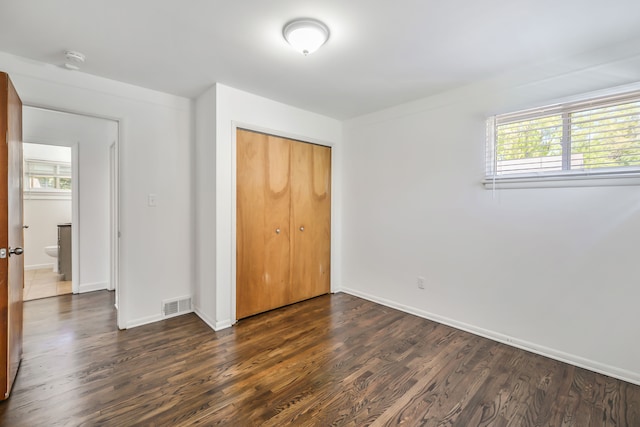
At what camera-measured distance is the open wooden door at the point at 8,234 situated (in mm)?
1698

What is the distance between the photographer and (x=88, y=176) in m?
3.84

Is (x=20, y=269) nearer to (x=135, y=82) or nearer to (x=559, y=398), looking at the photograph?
(x=135, y=82)

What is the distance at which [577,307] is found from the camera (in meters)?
2.18

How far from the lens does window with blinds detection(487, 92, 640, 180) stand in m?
2.00

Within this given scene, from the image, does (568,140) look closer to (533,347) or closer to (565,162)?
(565,162)

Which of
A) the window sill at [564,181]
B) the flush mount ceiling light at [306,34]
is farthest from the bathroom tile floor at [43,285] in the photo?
the window sill at [564,181]

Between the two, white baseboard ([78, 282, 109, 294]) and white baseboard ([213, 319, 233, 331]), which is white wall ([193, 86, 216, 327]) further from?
white baseboard ([78, 282, 109, 294])

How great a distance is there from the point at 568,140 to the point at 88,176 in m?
5.26

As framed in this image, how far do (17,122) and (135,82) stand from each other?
37.5 inches

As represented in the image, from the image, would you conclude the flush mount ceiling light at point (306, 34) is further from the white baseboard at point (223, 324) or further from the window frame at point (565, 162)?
the white baseboard at point (223, 324)

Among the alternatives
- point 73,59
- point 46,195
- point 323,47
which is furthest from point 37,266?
point 323,47

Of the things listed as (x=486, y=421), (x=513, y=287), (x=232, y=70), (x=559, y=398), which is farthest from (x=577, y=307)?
(x=232, y=70)

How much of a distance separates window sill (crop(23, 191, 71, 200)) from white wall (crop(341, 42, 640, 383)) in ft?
17.4

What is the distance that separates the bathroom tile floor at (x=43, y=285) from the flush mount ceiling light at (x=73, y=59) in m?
2.91
